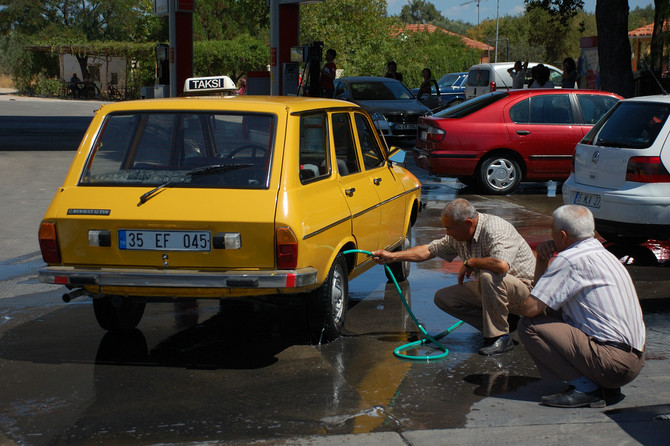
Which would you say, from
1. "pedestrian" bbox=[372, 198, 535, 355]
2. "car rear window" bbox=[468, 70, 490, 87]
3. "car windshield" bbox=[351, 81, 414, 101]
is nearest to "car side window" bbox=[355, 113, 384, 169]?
"pedestrian" bbox=[372, 198, 535, 355]

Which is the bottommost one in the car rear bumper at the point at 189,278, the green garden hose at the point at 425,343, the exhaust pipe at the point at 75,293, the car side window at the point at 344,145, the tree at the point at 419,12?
the green garden hose at the point at 425,343

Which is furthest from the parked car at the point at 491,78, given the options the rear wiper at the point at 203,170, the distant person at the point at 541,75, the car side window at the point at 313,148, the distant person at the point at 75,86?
the distant person at the point at 75,86

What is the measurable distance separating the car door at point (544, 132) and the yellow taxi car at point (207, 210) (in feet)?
24.8

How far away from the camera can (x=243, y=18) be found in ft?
200

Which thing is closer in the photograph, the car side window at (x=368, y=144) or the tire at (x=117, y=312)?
the tire at (x=117, y=312)

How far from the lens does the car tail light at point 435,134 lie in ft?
44.8

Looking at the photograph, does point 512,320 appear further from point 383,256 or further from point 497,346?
point 383,256

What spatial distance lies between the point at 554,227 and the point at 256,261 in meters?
1.78

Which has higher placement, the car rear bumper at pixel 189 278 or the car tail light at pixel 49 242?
the car tail light at pixel 49 242

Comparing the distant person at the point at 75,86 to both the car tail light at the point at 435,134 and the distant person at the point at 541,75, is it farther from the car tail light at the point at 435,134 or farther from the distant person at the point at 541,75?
the car tail light at the point at 435,134

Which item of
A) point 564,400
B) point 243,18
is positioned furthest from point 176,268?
point 243,18

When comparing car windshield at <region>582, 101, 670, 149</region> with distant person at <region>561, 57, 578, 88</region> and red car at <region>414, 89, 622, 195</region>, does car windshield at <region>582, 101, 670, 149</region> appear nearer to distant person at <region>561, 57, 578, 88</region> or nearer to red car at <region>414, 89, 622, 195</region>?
red car at <region>414, 89, 622, 195</region>

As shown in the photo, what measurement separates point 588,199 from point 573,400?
4.39 metres

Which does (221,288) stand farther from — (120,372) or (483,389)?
(483,389)
